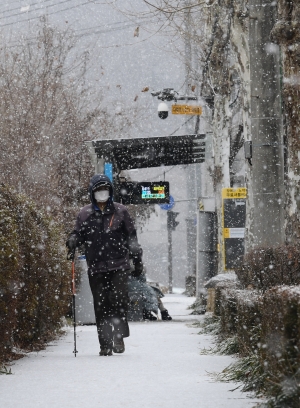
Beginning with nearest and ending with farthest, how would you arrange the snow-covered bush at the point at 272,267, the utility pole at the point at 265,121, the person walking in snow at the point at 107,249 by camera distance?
the snow-covered bush at the point at 272,267
the person walking in snow at the point at 107,249
the utility pole at the point at 265,121

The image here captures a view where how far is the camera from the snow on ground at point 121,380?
5.74m

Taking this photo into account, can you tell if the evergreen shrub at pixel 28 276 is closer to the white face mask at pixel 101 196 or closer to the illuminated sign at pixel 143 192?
the white face mask at pixel 101 196

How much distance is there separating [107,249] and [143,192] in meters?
11.7

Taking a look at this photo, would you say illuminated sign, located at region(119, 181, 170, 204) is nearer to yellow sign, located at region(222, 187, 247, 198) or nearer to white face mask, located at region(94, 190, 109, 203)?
yellow sign, located at region(222, 187, 247, 198)

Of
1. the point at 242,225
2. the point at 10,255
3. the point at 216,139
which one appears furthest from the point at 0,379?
the point at 216,139

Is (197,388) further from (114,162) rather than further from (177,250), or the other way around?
(177,250)

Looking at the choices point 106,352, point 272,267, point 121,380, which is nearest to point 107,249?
point 106,352

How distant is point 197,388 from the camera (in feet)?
20.9

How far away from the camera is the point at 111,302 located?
9.60 m

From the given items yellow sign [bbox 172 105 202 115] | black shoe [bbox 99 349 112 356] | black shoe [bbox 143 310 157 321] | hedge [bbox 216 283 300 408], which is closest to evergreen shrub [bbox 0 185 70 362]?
black shoe [bbox 99 349 112 356]

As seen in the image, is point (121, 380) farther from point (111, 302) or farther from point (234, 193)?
point (234, 193)

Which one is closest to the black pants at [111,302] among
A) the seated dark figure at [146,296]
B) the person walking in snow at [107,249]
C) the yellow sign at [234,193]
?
the person walking in snow at [107,249]

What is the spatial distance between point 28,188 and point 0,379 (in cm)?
1725

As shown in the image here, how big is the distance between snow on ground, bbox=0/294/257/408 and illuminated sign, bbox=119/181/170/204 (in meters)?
10.7
